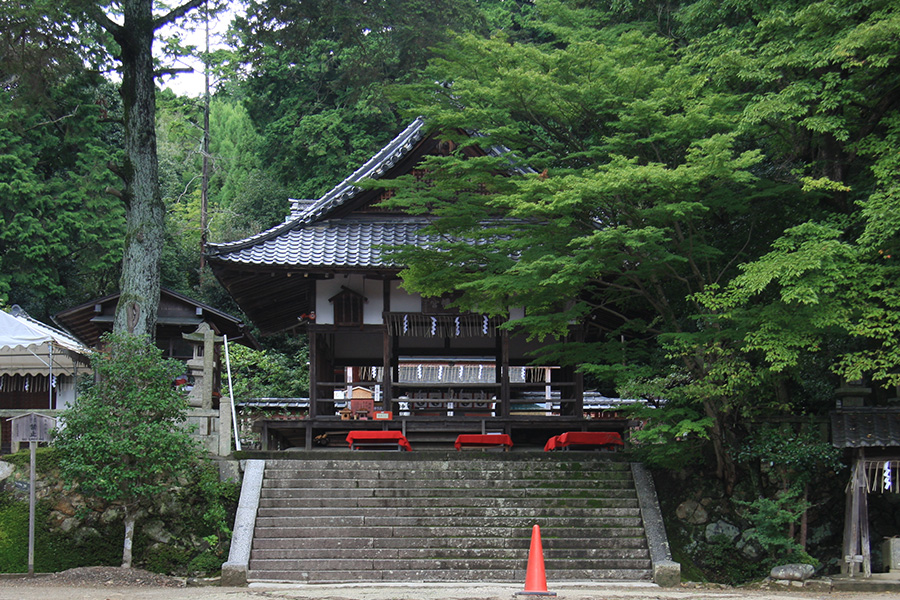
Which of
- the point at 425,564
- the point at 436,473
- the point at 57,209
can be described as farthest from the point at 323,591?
the point at 57,209

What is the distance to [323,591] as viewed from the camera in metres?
11.2

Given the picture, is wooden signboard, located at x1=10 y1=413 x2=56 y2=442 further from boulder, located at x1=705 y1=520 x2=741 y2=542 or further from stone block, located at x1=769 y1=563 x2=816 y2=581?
stone block, located at x1=769 y1=563 x2=816 y2=581

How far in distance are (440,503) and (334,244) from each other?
6404 millimetres

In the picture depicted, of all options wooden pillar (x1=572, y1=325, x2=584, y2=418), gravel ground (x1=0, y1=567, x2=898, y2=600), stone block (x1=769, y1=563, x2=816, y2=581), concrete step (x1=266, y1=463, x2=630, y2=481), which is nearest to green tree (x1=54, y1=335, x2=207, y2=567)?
gravel ground (x1=0, y1=567, x2=898, y2=600)

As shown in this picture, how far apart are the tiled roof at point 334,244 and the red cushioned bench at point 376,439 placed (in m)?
3.26

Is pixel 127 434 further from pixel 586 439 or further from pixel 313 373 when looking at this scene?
pixel 586 439

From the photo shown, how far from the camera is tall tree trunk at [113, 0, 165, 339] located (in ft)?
49.2

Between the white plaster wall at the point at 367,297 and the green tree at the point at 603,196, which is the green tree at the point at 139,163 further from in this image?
the green tree at the point at 603,196

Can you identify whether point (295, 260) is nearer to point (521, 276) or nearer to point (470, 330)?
point (470, 330)

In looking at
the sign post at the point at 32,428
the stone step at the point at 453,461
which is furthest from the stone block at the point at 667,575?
the sign post at the point at 32,428

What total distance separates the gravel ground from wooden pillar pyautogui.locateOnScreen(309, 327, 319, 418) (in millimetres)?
5426

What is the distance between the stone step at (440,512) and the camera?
522 inches

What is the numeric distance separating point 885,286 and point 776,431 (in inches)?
110

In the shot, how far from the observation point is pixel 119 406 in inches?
495
